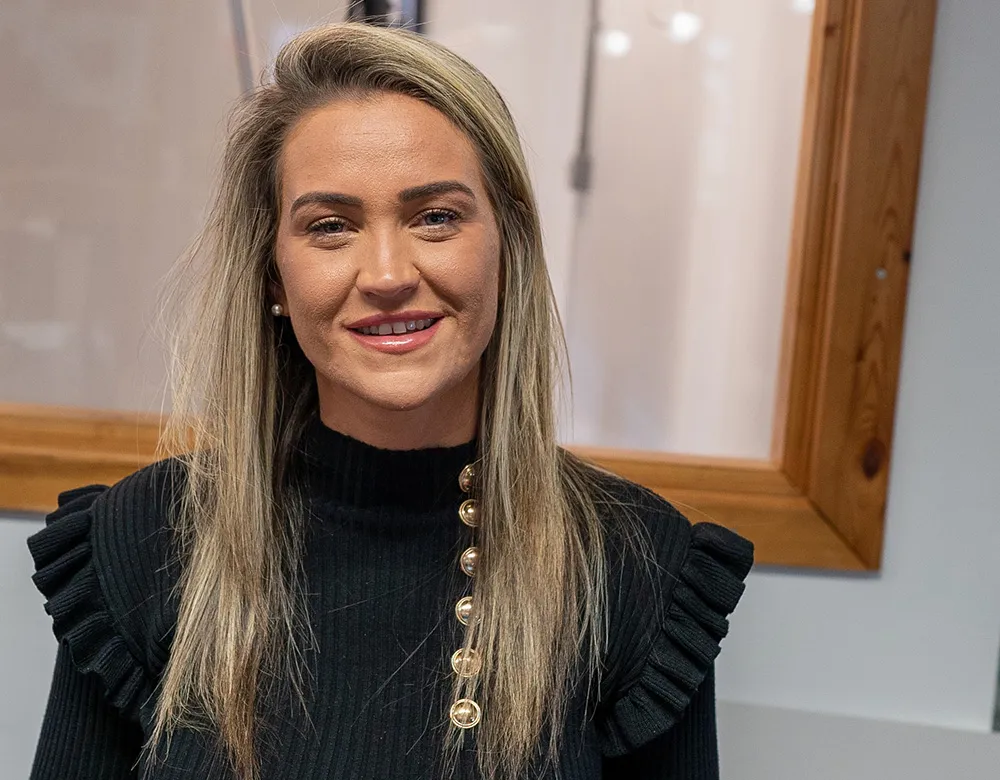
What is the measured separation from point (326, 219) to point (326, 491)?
276 millimetres

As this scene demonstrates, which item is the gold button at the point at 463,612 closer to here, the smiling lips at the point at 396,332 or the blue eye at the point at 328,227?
the smiling lips at the point at 396,332

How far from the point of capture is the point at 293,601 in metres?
0.98

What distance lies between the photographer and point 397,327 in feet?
2.92

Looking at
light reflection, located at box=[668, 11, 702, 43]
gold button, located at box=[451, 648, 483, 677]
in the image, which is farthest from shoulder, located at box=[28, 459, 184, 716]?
light reflection, located at box=[668, 11, 702, 43]

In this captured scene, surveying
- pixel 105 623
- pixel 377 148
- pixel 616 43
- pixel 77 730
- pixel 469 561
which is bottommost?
pixel 77 730

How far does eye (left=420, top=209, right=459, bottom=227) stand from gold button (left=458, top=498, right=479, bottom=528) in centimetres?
28

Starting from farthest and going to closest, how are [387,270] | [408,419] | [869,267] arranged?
[869,267] → [408,419] → [387,270]

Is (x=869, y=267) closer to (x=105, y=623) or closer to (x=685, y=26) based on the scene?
(x=685, y=26)

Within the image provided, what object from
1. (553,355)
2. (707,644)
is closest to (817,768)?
(707,644)

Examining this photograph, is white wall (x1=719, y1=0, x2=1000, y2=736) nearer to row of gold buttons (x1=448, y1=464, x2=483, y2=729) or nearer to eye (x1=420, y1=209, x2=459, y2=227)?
row of gold buttons (x1=448, y1=464, x2=483, y2=729)

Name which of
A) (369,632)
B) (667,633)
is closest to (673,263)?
(667,633)

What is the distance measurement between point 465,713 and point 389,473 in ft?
0.77

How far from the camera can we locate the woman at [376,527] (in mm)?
897

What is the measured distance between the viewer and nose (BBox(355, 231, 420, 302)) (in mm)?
866
